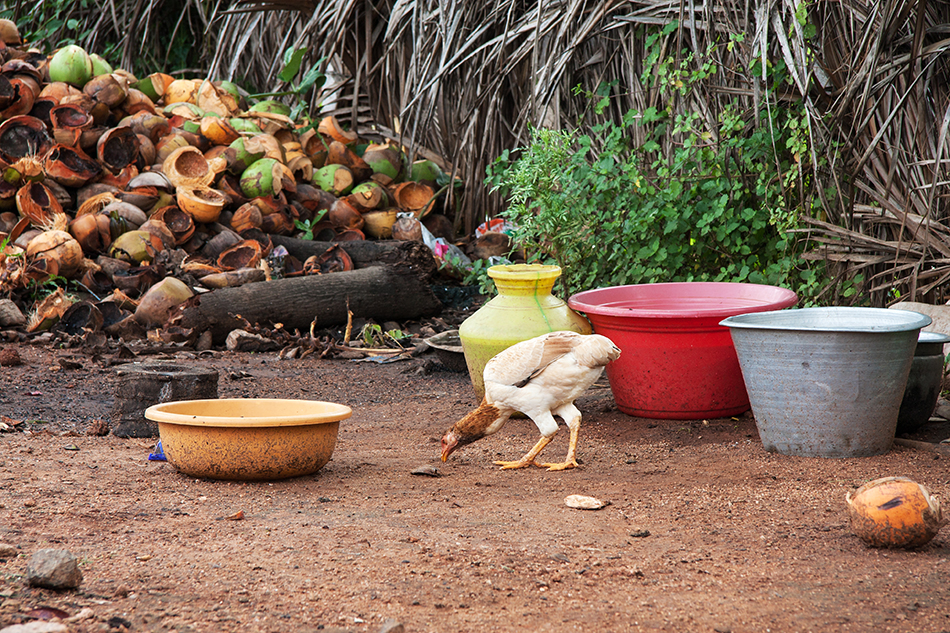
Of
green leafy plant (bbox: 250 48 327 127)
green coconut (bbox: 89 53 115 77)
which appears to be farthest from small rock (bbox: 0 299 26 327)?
green leafy plant (bbox: 250 48 327 127)

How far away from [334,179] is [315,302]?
6.53ft

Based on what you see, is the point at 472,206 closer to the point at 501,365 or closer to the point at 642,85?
the point at 642,85

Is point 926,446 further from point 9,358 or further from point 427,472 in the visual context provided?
point 9,358

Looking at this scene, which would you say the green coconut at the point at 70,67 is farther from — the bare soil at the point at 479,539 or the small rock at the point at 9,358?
the bare soil at the point at 479,539

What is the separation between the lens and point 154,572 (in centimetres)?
212

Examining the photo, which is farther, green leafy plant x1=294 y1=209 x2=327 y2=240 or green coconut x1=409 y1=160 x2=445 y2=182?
green coconut x1=409 y1=160 x2=445 y2=182

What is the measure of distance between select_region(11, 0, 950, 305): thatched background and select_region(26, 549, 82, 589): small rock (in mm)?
3913

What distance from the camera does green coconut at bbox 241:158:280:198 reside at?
24.1 feet

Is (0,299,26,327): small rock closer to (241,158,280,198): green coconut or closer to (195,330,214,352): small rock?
(195,330,214,352): small rock

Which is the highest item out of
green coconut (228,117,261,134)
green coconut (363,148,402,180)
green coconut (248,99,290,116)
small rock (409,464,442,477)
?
green coconut (248,99,290,116)

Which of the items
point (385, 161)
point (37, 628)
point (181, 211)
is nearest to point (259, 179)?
point (181, 211)

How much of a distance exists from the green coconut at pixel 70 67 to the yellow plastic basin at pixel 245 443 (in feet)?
17.9

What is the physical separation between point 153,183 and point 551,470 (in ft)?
16.4

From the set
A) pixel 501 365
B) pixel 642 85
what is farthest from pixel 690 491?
pixel 642 85
